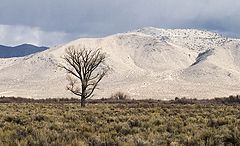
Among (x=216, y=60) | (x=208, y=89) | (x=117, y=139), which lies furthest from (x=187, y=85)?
(x=117, y=139)

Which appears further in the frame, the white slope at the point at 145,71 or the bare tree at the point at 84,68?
the white slope at the point at 145,71

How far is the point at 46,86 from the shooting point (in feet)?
430

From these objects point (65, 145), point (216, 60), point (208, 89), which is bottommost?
point (65, 145)

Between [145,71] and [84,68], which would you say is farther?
[145,71]

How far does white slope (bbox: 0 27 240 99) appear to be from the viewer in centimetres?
11781

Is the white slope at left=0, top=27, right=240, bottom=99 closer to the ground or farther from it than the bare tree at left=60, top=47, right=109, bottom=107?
farther from it

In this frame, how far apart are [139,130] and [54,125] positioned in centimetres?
359

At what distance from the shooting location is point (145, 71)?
146 metres

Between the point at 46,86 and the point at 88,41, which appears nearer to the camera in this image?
the point at 46,86

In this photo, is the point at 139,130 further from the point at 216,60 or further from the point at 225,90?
the point at 216,60

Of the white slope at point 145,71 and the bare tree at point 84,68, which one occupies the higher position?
the white slope at point 145,71

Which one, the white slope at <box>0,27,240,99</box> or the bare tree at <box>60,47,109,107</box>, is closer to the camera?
the bare tree at <box>60,47,109,107</box>

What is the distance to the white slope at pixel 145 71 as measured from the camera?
387ft

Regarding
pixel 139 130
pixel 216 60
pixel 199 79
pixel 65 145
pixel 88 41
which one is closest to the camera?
pixel 65 145
